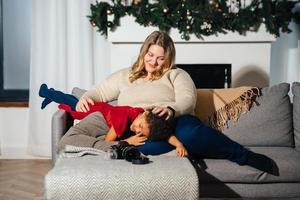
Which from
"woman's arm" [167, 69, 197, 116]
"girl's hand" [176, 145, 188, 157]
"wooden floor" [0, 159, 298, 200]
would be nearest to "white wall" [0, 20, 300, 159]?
"wooden floor" [0, 159, 298, 200]

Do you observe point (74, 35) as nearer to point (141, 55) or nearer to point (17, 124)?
point (17, 124)

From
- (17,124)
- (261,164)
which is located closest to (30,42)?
(17,124)

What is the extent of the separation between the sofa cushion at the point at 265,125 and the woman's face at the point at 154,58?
0.54 m

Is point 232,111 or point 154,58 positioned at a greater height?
point 154,58

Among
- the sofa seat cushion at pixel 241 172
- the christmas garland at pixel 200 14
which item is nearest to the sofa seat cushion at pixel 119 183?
the sofa seat cushion at pixel 241 172

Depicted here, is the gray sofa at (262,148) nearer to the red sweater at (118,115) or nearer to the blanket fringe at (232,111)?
the blanket fringe at (232,111)

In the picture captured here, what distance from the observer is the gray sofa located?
94.0 inches


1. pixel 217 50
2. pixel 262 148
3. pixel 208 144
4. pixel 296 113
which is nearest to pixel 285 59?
pixel 217 50

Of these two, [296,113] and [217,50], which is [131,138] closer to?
[296,113]

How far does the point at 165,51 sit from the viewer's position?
8.83 feet

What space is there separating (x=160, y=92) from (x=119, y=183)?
3.07 ft

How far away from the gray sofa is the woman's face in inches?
21.0

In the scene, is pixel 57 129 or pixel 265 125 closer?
pixel 57 129

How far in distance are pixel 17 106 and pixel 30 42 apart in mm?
566
